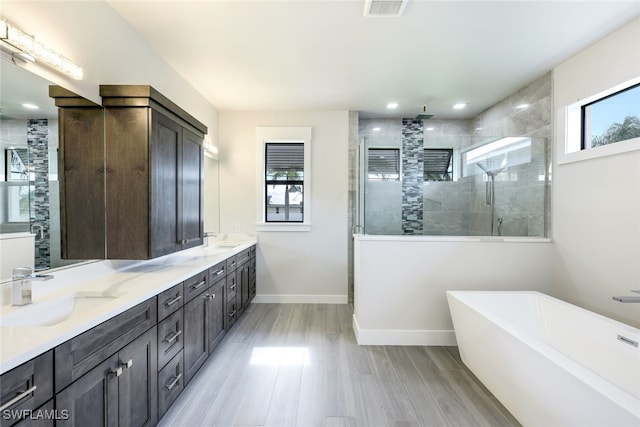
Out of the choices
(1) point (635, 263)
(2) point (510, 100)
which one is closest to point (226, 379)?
(1) point (635, 263)

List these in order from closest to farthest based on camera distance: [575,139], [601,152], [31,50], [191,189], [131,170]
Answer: [31,50] → [131,170] → [601,152] → [191,189] → [575,139]

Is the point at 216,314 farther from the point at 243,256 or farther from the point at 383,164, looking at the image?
the point at 383,164

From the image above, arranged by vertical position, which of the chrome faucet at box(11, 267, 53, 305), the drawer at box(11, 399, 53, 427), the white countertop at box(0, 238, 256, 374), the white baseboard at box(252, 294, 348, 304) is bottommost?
the white baseboard at box(252, 294, 348, 304)

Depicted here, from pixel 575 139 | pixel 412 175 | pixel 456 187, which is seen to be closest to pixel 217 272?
pixel 412 175

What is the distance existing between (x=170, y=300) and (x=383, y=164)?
2.76 metres

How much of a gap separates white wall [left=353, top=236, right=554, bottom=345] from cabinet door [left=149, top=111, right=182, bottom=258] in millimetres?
1791

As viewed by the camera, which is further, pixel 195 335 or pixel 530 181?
pixel 530 181

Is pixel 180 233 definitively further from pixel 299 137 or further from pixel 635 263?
pixel 635 263

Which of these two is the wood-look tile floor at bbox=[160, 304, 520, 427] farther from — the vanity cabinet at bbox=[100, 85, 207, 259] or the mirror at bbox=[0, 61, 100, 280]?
the mirror at bbox=[0, 61, 100, 280]

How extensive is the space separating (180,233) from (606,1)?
3.54 metres

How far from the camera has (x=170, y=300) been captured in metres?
1.80

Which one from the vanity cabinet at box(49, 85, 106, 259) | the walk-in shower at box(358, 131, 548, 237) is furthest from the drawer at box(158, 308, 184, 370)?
the walk-in shower at box(358, 131, 548, 237)

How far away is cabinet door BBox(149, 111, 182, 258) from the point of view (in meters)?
1.97

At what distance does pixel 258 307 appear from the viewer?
3.93 m
